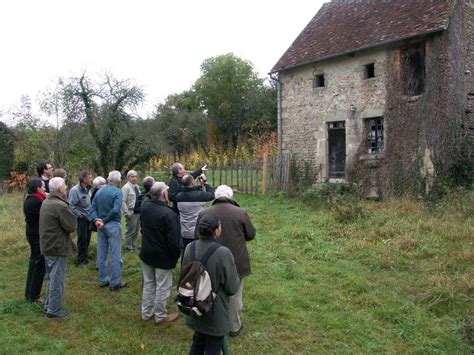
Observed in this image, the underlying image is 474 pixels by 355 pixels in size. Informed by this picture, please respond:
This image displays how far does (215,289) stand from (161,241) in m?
1.57

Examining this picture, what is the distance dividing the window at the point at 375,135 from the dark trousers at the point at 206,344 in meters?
10.6

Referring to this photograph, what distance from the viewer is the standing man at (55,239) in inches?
195

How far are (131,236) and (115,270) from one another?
202 cm

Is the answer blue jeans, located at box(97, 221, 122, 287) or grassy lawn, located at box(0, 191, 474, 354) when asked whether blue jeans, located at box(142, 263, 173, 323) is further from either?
blue jeans, located at box(97, 221, 122, 287)

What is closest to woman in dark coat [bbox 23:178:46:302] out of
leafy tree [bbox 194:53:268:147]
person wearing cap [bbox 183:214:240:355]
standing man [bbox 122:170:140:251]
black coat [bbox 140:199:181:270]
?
black coat [bbox 140:199:181:270]

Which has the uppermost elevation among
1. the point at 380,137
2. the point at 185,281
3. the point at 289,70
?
the point at 289,70

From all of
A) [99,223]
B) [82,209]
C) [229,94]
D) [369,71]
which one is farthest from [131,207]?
[229,94]

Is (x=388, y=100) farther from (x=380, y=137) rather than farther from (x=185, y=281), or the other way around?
(x=185, y=281)

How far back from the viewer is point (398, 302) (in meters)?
5.29

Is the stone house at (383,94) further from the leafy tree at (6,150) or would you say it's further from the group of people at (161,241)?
the leafy tree at (6,150)

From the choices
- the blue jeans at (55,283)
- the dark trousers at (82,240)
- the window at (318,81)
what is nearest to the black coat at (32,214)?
the blue jeans at (55,283)

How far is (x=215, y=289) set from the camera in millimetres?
3295

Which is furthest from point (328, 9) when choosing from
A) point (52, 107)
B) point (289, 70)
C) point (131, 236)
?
point (131, 236)

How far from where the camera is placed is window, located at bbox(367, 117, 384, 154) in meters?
12.8
